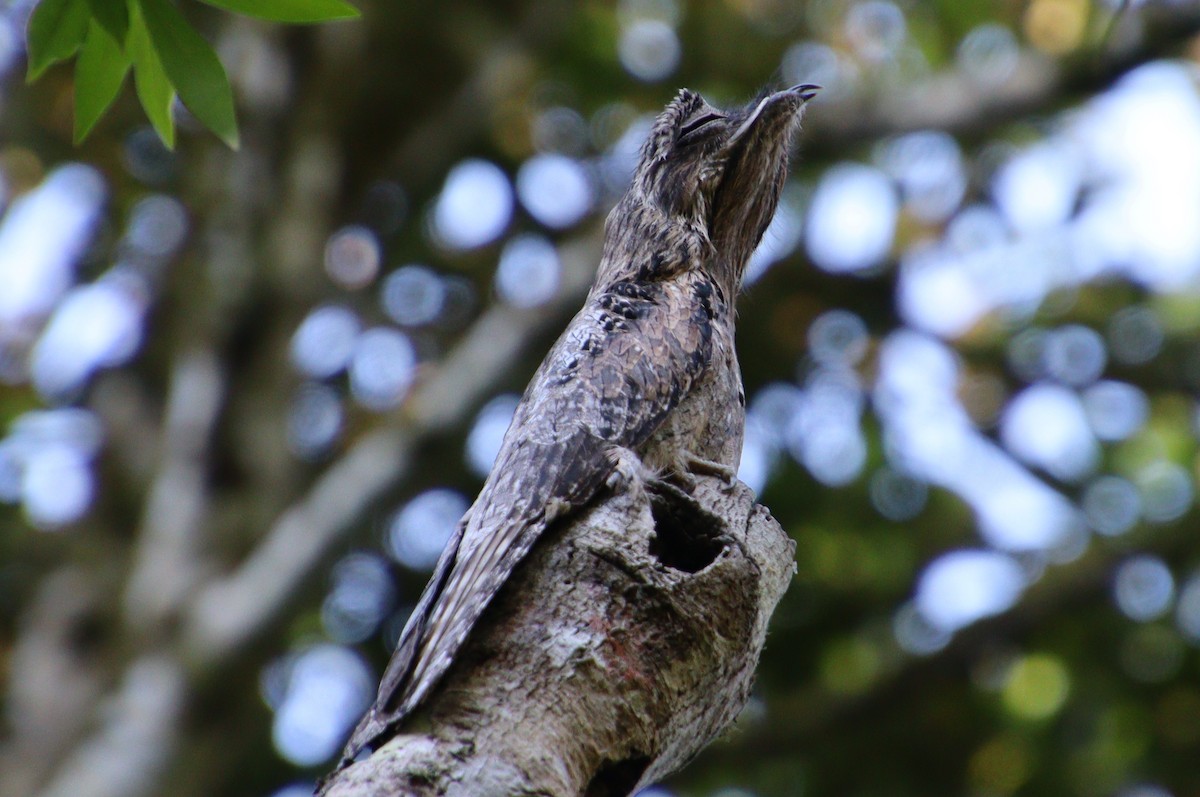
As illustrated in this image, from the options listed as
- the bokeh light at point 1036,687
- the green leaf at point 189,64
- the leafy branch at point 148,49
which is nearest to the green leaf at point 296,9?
the leafy branch at point 148,49

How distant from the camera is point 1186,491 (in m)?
12.3

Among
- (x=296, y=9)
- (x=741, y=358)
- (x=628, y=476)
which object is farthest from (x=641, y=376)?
(x=741, y=358)

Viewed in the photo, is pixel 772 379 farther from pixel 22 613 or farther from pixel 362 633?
pixel 22 613

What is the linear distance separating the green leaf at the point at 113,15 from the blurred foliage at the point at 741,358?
812 centimetres

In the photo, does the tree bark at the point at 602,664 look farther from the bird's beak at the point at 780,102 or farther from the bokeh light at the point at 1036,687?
the bokeh light at the point at 1036,687

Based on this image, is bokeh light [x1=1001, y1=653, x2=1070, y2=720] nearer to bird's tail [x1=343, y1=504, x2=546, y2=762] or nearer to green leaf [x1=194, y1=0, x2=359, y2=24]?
bird's tail [x1=343, y1=504, x2=546, y2=762]

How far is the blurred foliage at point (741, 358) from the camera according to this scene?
11938 mm

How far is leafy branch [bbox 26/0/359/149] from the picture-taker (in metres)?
3.21

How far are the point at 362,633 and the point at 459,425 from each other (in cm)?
326

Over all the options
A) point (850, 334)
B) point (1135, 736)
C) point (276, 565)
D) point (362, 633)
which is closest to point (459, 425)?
point (276, 565)

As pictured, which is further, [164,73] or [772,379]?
[772,379]

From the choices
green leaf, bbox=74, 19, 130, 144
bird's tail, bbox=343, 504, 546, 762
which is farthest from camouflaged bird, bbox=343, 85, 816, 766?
green leaf, bbox=74, 19, 130, 144

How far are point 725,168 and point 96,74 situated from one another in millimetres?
3221

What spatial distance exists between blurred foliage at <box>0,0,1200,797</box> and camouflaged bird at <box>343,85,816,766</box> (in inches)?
207
